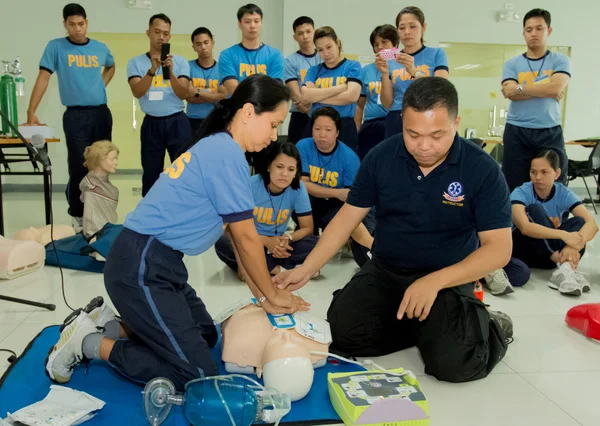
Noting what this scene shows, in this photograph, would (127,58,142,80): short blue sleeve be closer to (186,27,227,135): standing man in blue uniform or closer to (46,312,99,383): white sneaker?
(186,27,227,135): standing man in blue uniform

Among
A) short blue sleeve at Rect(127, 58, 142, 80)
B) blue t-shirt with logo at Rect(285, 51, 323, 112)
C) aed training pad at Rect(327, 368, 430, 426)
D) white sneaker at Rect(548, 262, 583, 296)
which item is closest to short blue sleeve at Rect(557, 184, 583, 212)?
white sneaker at Rect(548, 262, 583, 296)

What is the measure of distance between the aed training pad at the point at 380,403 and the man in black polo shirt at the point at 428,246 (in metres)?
0.29

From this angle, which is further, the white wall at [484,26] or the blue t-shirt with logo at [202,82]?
the white wall at [484,26]

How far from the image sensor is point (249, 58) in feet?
13.2

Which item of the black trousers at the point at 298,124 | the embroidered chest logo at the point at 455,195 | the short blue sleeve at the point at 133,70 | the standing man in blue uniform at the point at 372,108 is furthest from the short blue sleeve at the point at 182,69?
the embroidered chest logo at the point at 455,195

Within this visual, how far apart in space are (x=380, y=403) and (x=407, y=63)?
8.57 ft

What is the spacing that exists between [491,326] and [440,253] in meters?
0.34

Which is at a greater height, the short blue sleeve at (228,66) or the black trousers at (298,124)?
the short blue sleeve at (228,66)

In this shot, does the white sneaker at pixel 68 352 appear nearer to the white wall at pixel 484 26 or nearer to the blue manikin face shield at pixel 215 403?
the blue manikin face shield at pixel 215 403

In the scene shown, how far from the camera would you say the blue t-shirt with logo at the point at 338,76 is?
4.01m

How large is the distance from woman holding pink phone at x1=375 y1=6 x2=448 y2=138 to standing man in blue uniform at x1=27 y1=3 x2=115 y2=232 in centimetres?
237

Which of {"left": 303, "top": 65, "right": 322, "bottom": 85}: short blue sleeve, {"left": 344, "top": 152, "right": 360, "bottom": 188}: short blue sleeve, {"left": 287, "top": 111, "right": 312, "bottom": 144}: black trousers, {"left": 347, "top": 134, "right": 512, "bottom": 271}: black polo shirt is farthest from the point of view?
{"left": 287, "top": 111, "right": 312, "bottom": 144}: black trousers

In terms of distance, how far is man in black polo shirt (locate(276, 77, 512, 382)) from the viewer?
184 cm

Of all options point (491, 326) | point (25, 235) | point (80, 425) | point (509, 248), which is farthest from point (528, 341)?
point (25, 235)
